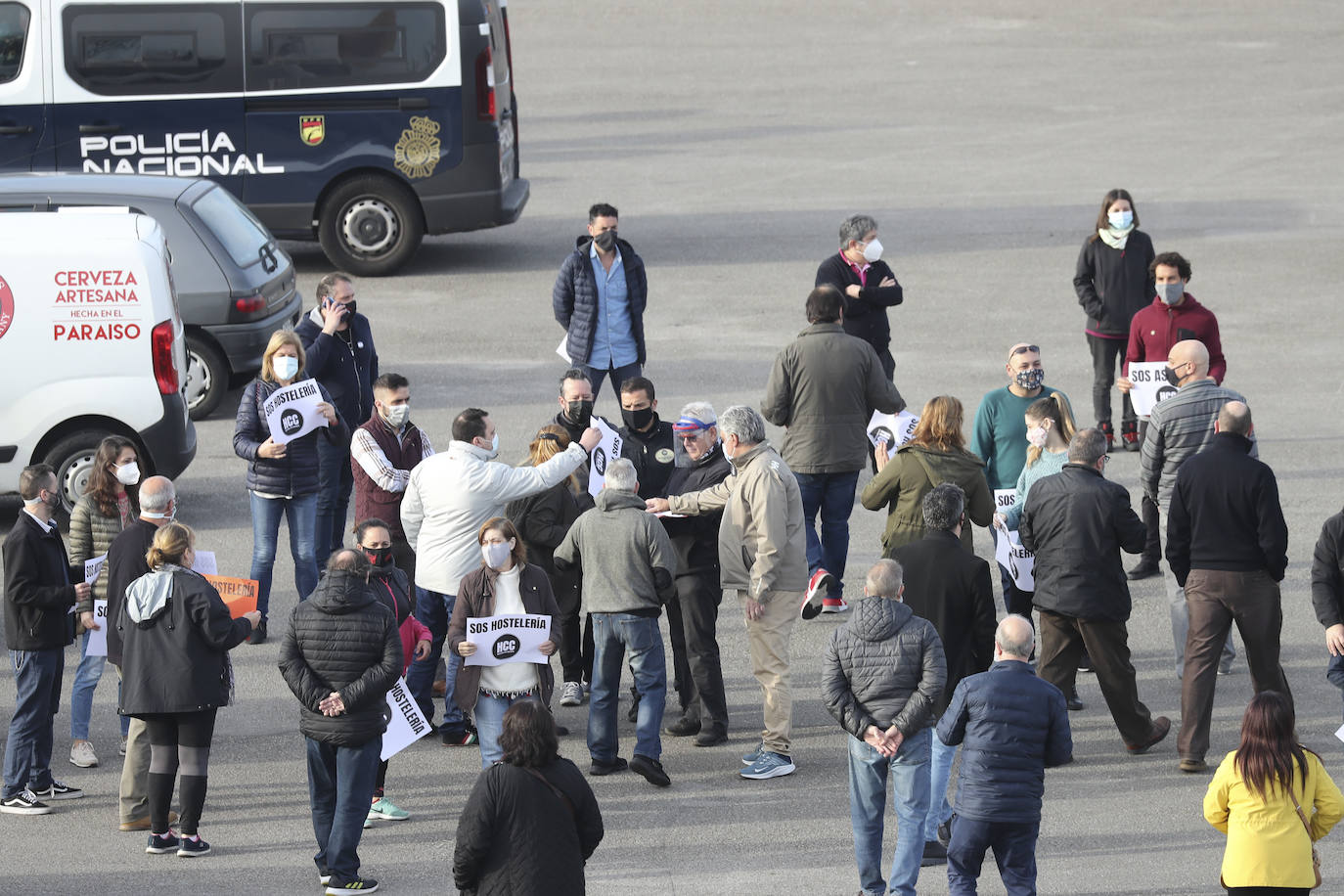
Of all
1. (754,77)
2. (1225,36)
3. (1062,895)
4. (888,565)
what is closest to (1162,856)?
(1062,895)

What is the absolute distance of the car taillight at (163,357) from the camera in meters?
11.9

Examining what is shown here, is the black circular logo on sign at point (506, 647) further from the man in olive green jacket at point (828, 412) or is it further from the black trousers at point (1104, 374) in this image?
the black trousers at point (1104, 374)

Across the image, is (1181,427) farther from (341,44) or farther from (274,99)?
(274,99)

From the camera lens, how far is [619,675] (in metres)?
→ 8.87

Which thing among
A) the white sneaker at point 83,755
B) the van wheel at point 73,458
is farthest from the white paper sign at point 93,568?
the van wheel at point 73,458

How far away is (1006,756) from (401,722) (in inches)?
105

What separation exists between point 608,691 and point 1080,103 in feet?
81.3

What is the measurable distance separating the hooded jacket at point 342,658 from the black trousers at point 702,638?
1.96 meters

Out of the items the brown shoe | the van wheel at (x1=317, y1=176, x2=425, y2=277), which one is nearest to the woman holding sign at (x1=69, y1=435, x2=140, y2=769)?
the brown shoe

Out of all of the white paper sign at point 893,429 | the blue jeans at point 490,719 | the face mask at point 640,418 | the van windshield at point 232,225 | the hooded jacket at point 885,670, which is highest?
the van windshield at point 232,225

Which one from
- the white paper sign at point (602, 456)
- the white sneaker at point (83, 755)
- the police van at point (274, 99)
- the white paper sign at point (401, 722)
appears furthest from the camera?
the police van at point (274, 99)

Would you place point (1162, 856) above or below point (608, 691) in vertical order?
below

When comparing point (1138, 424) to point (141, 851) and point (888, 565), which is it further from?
point (141, 851)

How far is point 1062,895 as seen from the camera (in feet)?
24.8
